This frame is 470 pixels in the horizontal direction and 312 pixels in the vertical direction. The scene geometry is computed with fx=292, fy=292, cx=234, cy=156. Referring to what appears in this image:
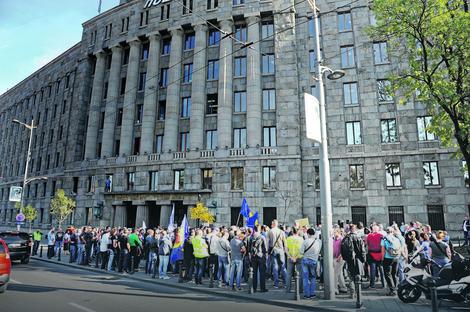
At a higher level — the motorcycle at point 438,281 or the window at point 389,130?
the window at point 389,130

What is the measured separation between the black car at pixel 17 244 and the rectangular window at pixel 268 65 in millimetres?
23051

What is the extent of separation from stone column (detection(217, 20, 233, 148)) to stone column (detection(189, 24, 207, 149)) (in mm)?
1972

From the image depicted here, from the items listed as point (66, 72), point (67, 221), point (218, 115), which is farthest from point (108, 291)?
point (66, 72)

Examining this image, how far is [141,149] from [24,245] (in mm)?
16335

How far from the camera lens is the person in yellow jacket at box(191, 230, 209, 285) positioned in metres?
11.6

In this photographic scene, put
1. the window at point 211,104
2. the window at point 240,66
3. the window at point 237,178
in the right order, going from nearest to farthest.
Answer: the window at point 237,178
the window at point 240,66
the window at point 211,104

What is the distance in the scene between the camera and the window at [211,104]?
97.7ft

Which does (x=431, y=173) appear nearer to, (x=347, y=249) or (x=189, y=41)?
(x=347, y=249)

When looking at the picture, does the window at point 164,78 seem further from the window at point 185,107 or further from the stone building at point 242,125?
the window at point 185,107

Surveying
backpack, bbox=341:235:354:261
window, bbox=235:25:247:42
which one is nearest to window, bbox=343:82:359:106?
window, bbox=235:25:247:42

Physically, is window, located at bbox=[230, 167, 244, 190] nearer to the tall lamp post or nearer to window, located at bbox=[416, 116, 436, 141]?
window, located at bbox=[416, 116, 436, 141]

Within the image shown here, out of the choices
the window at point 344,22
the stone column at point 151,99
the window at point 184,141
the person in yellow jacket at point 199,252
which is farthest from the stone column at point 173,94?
the person in yellow jacket at point 199,252

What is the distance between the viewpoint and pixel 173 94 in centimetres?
3092

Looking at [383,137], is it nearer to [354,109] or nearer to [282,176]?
[354,109]
